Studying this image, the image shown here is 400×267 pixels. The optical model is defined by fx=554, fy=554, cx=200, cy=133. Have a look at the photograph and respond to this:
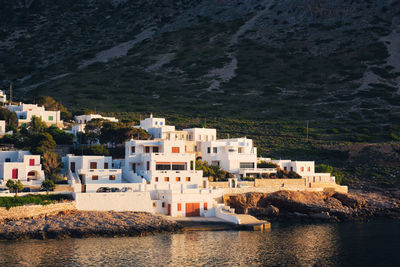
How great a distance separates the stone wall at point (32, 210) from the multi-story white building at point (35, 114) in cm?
3732

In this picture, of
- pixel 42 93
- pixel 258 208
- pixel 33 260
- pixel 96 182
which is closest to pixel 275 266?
pixel 33 260

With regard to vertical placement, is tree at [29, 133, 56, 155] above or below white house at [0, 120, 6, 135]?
below

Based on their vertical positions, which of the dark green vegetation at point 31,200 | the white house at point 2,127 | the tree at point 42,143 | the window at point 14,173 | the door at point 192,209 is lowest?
the door at point 192,209

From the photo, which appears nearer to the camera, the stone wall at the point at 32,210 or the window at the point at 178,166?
the stone wall at the point at 32,210

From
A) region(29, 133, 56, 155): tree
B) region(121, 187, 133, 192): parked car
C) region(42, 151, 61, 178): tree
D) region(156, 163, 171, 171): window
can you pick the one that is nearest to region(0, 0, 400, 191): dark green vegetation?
region(156, 163, 171, 171): window

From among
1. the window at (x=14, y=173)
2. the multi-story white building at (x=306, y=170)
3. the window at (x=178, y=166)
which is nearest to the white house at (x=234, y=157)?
the multi-story white building at (x=306, y=170)

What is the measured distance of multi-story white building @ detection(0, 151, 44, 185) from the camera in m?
59.5

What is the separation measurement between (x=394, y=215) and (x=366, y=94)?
78.6m

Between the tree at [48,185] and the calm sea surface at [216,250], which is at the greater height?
the tree at [48,185]

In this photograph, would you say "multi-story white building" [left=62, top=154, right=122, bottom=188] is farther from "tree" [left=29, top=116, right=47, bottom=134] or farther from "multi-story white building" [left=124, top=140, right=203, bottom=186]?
"tree" [left=29, top=116, right=47, bottom=134]

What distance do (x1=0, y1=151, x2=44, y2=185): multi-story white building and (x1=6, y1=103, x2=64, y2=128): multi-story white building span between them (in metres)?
21.3

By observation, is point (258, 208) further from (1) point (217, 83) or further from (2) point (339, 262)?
(1) point (217, 83)

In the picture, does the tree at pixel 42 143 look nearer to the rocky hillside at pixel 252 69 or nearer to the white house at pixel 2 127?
the white house at pixel 2 127

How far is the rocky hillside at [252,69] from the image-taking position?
134m
